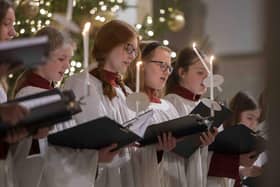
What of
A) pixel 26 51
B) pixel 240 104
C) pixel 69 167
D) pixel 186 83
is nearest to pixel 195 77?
pixel 186 83

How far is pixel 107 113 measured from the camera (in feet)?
7.84

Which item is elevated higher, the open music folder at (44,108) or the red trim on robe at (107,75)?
the open music folder at (44,108)

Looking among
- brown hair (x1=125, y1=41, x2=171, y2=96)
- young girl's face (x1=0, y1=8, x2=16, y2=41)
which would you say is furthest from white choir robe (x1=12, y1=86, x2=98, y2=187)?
brown hair (x1=125, y1=41, x2=171, y2=96)

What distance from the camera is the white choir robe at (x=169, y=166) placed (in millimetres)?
2689

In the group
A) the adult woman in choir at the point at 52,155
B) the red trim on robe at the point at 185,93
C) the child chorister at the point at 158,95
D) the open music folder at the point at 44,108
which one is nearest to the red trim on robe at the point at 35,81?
the adult woman in choir at the point at 52,155

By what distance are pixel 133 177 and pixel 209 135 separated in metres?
0.38

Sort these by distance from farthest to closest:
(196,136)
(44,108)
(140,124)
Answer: (196,136), (140,124), (44,108)

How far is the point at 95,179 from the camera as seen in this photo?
234cm

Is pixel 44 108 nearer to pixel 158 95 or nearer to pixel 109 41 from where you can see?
pixel 109 41

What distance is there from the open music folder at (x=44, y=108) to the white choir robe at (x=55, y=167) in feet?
1.36

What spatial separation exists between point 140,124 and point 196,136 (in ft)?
1.34

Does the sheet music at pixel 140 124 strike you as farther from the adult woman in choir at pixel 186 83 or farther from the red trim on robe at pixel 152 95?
the adult woman in choir at pixel 186 83

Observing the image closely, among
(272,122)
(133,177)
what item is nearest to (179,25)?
(133,177)

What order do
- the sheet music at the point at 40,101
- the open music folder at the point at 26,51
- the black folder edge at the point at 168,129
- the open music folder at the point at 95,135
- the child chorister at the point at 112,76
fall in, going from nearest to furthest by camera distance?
the open music folder at the point at 26,51 < the sheet music at the point at 40,101 < the open music folder at the point at 95,135 < the black folder edge at the point at 168,129 < the child chorister at the point at 112,76
